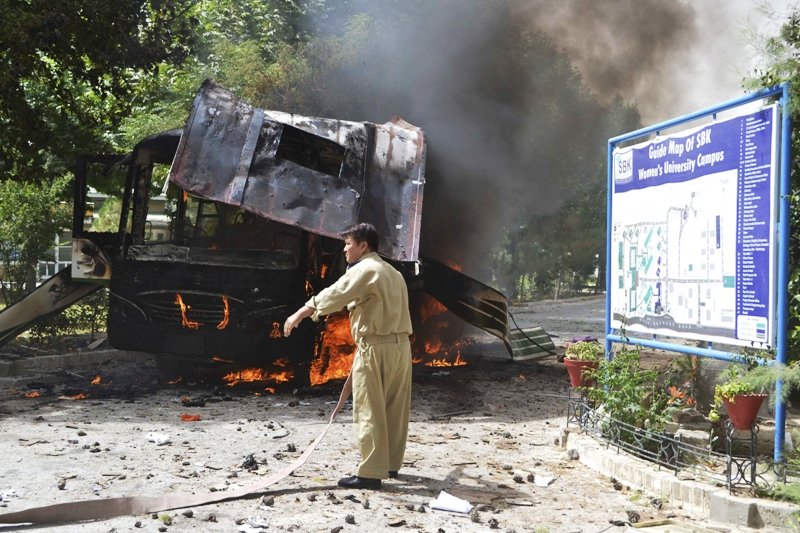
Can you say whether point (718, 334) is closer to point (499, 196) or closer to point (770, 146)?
point (770, 146)

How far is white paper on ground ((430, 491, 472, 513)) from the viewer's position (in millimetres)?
5340

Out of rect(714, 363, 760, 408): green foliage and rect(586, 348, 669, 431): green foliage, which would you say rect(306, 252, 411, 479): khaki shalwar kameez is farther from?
rect(714, 363, 760, 408): green foliage

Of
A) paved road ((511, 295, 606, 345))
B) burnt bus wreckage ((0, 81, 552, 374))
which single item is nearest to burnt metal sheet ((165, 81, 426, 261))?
burnt bus wreckage ((0, 81, 552, 374))

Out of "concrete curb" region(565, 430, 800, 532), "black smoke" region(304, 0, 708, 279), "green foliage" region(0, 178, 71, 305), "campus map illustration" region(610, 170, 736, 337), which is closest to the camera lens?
"concrete curb" region(565, 430, 800, 532)

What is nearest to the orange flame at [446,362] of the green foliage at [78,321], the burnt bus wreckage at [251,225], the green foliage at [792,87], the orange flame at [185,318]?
the burnt bus wreckage at [251,225]

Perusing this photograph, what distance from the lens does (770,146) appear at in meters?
5.20

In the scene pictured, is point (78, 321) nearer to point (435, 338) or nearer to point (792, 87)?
point (435, 338)

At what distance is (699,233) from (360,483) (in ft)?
9.86

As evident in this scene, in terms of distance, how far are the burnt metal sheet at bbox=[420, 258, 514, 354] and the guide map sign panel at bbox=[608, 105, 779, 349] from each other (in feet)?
11.6

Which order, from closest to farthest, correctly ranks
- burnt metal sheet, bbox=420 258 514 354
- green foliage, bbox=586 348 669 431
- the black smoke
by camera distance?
green foliage, bbox=586 348 669 431 → burnt metal sheet, bbox=420 258 514 354 → the black smoke

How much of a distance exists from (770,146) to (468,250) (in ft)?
39.1

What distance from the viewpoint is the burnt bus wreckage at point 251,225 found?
912 centimetres

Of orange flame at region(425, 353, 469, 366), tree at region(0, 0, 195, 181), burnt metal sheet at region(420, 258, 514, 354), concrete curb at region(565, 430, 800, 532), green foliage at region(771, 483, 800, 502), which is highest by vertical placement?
tree at region(0, 0, 195, 181)

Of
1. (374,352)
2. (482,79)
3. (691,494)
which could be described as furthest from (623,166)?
(482,79)
